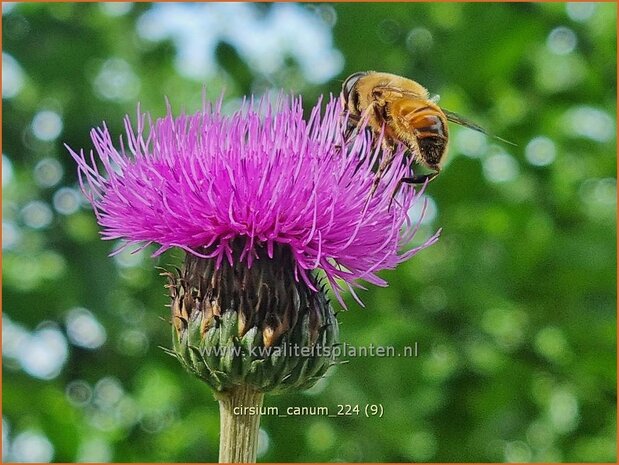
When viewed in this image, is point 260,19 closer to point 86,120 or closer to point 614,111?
point 86,120

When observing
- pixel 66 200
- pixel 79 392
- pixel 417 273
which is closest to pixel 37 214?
pixel 66 200

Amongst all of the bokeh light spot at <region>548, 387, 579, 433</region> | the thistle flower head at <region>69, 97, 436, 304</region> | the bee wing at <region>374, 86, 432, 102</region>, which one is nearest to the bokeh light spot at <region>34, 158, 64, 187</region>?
the thistle flower head at <region>69, 97, 436, 304</region>

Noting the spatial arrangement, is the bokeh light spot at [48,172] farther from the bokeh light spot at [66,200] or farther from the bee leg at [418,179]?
the bee leg at [418,179]

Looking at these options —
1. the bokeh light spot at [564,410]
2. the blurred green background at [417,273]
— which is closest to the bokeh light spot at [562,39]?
the blurred green background at [417,273]

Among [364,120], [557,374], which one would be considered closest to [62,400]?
[364,120]

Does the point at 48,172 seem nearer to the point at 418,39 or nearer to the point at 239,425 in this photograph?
the point at 418,39

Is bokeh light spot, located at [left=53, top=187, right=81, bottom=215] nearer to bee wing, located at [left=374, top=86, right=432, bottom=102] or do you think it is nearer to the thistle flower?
the thistle flower
